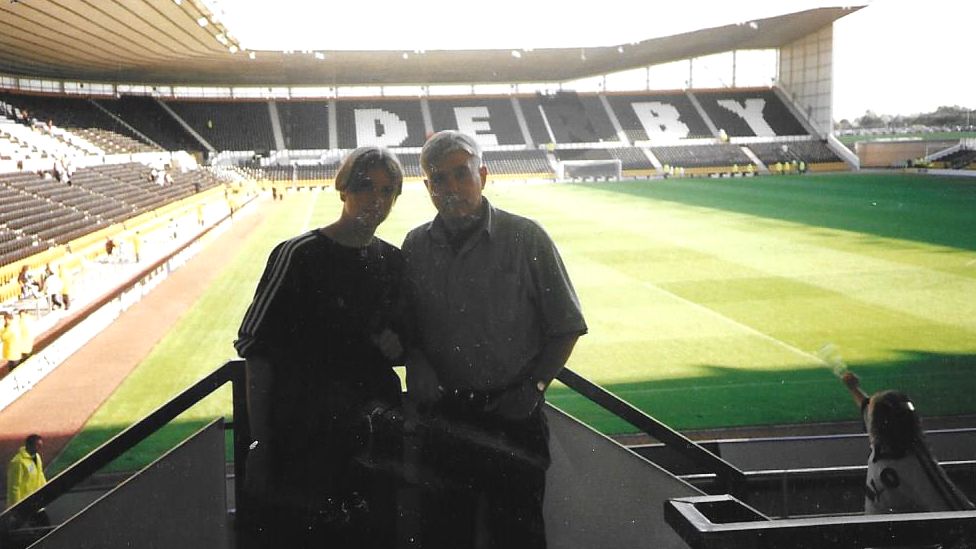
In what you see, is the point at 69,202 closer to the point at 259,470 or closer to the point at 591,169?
the point at 259,470

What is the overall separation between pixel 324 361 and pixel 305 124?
131 ft

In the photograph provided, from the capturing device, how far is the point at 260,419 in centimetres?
198

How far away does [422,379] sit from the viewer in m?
2.13

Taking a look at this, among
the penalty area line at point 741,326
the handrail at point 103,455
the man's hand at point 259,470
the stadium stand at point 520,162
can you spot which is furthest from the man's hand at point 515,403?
the stadium stand at point 520,162

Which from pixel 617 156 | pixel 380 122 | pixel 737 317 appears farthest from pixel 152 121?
pixel 737 317

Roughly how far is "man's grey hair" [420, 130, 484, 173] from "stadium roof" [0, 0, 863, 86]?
21137mm

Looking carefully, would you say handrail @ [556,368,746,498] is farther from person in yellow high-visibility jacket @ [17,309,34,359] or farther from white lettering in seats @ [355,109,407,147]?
white lettering in seats @ [355,109,407,147]

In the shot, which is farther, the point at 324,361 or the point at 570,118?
the point at 570,118

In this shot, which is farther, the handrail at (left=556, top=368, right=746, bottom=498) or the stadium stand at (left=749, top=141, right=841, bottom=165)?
the stadium stand at (left=749, top=141, right=841, bottom=165)

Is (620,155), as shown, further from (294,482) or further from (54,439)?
(294,482)

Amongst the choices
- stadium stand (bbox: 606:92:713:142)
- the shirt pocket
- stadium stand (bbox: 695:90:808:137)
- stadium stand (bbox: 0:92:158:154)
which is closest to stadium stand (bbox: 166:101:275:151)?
stadium stand (bbox: 0:92:158:154)

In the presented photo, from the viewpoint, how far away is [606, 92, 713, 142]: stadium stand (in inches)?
1962

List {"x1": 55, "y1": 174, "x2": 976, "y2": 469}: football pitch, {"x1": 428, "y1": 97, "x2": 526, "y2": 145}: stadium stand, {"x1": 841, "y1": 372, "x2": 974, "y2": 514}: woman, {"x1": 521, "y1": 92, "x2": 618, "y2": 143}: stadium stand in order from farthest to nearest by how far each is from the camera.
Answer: {"x1": 521, "y1": 92, "x2": 618, "y2": 143}: stadium stand → {"x1": 428, "y1": 97, "x2": 526, "y2": 145}: stadium stand → {"x1": 55, "y1": 174, "x2": 976, "y2": 469}: football pitch → {"x1": 841, "y1": 372, "x2": 974, "y2": 514}: woman

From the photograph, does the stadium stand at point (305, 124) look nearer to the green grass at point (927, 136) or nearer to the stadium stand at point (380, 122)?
the stadium stand at point (380, 122)
